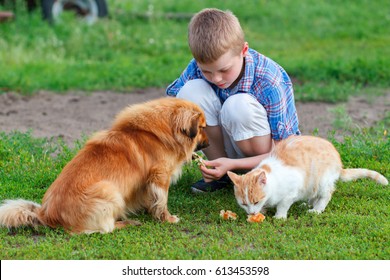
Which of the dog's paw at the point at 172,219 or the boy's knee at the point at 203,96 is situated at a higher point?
the boy's knee at the point at 203,96

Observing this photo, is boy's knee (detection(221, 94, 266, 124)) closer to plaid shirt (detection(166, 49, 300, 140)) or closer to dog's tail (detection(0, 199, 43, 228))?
plaid shirt (detection(166, 49, 300, 140))

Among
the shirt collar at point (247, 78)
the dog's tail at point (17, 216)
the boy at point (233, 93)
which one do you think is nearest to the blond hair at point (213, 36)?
the boy at point (233, 93)

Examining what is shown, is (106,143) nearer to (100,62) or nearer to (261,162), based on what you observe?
(261,162)

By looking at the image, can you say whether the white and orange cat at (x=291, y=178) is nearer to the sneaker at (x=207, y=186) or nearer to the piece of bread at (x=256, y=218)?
the piece of bread at (x=256, y=218)

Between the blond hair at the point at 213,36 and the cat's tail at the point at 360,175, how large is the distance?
125 centimetres

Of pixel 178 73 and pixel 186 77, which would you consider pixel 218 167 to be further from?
pixel 178 73

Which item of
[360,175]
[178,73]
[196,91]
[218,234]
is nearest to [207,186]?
[196,91]

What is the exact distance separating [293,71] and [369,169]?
3.84 meters

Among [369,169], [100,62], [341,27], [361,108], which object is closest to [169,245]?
[369,169]

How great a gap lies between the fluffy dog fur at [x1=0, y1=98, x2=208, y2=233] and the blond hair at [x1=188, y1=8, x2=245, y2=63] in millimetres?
389

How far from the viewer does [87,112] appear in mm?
8289

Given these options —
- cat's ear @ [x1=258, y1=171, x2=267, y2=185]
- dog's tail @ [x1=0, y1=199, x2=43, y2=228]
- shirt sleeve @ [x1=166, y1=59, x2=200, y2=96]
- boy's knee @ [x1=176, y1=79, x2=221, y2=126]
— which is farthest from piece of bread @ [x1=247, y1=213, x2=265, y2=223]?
dog's tail @ [x1=0, y1=199, x2=43, y2=228]

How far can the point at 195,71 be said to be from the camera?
221 inches

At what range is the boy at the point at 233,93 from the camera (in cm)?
500
